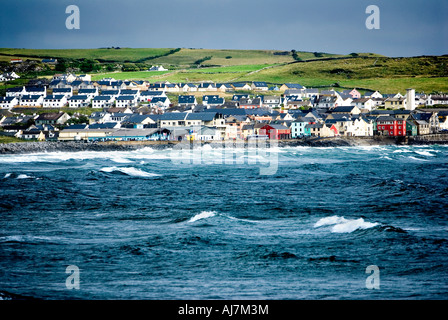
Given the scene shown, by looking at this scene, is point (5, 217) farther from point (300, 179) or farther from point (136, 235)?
point (300, 179)

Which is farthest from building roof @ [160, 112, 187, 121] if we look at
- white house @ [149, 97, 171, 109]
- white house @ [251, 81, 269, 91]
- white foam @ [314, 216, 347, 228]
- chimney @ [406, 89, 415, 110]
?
white foam @ [314, 216, 347, 228]

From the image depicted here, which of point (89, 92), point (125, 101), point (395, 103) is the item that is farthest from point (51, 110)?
point (395, 103)

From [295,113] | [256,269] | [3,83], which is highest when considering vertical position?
[3,83]

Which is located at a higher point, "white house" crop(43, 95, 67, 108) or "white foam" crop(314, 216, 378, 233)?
"white house" crop(43, 95, 67, 108)

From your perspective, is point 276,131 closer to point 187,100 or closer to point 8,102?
point 187,100

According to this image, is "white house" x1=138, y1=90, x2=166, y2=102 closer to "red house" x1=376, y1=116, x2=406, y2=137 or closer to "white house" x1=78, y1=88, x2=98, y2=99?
"white house" x1=78, y1=88, x2=98, y2=99
